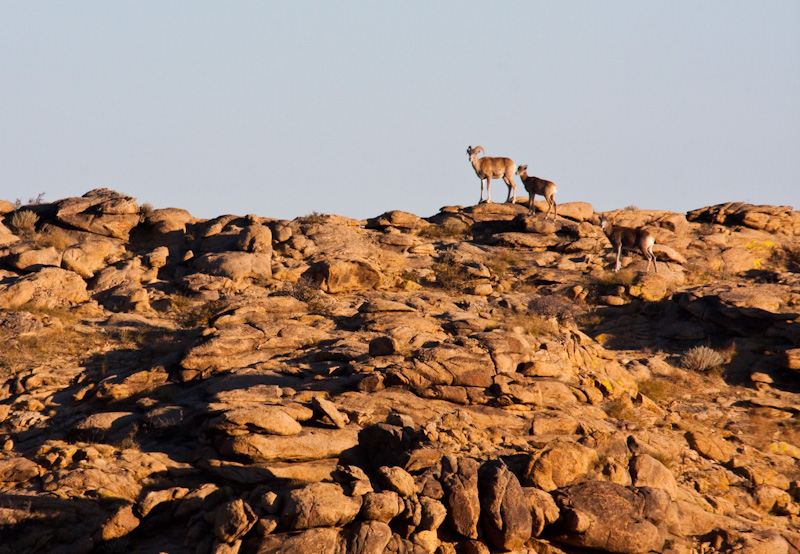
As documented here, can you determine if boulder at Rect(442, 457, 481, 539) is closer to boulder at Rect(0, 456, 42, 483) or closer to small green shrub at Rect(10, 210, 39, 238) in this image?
boulder at Rect(0, 456, 42, 483)

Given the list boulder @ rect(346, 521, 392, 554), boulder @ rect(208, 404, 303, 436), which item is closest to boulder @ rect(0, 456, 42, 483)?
boulder @ rect(208, 404, 303, 436)

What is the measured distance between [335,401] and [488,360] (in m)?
3.33

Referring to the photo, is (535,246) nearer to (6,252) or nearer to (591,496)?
(591,496)

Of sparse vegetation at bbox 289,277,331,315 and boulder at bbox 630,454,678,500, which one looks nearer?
boulder at bbox 630,454,678,500

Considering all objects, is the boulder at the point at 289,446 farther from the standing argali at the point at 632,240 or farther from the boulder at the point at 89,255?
the standing argali at the point at 632,240

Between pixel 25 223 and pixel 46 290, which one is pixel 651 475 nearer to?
pixel 46 290

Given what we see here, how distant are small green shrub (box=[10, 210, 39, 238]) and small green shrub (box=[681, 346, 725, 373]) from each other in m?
20.7

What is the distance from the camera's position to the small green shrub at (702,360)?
16.7 metres

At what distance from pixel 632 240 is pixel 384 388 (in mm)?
13152

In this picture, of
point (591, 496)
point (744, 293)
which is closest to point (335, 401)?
point (591, 496)

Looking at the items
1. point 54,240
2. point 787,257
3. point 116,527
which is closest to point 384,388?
point 116,527

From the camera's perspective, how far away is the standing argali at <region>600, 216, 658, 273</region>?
73.1 ft

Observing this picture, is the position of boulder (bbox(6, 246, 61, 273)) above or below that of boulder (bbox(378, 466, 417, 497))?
above

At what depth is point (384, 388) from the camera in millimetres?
12859
